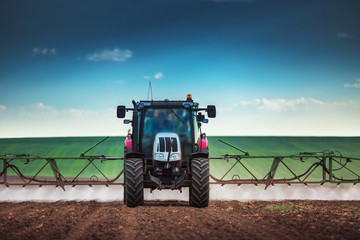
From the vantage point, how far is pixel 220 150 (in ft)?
85.5

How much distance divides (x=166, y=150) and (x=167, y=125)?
1.06 meters

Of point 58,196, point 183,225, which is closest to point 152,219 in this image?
point 183,225

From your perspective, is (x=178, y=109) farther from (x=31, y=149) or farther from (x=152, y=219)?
(x=31, y=149)

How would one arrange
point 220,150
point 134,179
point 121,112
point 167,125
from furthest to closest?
point 220,150, point 167,125, point 121,112, point 134,179

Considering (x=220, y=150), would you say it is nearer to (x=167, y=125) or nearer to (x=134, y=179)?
(x=167, y=125)

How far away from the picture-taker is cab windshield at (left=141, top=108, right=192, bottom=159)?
10453mm

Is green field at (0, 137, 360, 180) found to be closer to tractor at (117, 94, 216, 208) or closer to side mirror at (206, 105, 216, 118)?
tractor at (117, 94, 216, 208)

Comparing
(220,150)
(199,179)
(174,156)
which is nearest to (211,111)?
(174,156)

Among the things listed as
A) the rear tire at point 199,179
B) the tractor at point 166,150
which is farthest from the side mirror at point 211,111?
the rear tire at point 199,179

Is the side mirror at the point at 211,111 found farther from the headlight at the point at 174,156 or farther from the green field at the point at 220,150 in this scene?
the green field at the point at 220,150

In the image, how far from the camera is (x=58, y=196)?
13609 millimetres

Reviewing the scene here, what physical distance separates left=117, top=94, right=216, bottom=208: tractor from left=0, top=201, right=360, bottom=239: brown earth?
2.04 feet

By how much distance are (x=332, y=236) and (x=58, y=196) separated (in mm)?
9708

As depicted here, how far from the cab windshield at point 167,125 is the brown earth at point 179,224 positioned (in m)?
1.67
